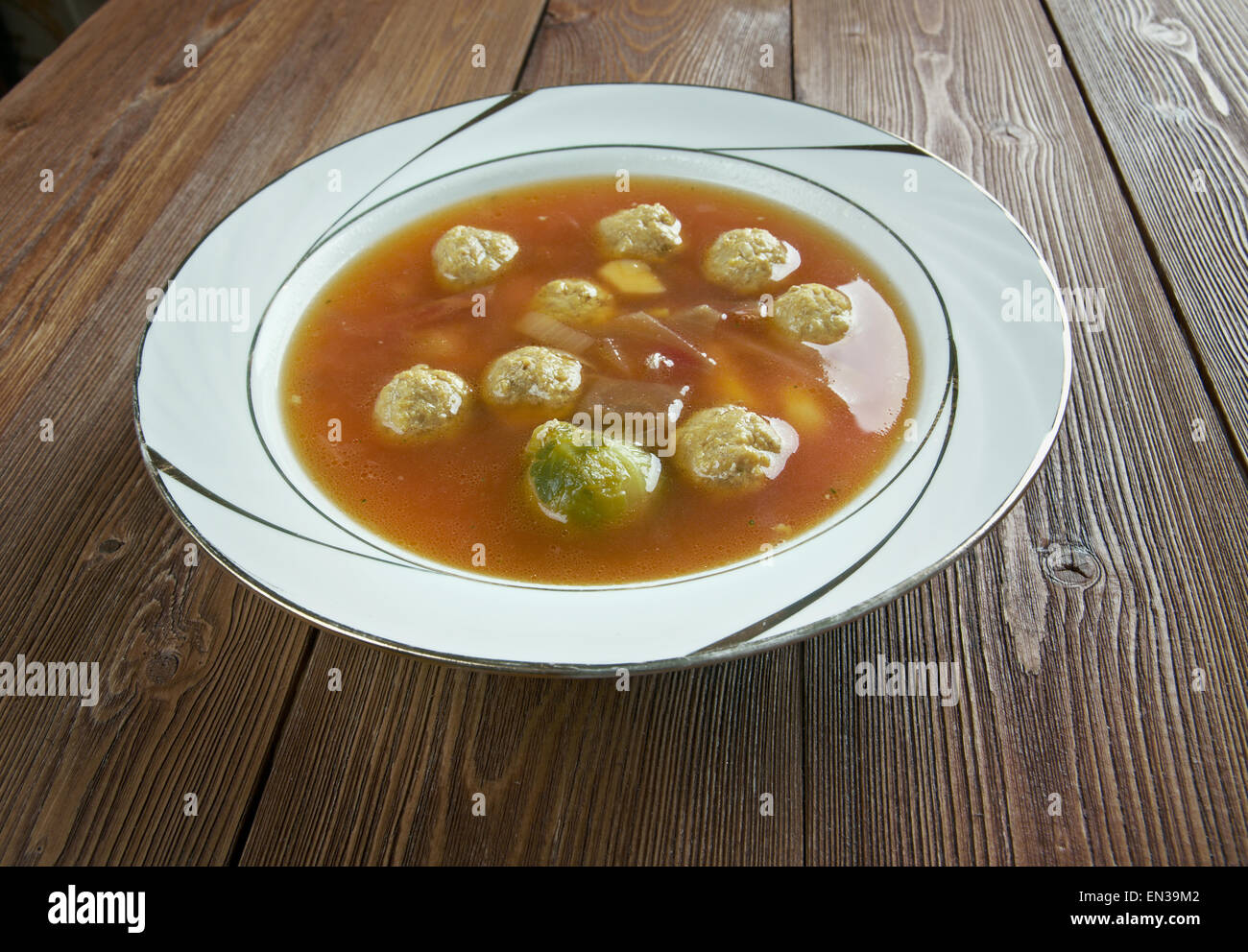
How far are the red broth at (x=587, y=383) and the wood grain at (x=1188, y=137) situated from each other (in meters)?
0.88

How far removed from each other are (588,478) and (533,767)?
24.4 inches

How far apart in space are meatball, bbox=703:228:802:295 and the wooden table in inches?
32.2

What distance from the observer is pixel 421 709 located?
1980 millimetres

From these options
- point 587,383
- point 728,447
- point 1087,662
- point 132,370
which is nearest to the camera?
point 1087,662

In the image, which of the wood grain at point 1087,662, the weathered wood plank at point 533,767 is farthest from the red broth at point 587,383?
the wood grain at point 1087,662

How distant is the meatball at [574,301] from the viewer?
2.84 metres

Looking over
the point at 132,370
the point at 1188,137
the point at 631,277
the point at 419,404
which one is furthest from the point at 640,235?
the point at 1188,137

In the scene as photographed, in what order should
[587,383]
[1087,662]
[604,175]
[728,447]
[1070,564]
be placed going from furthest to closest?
[604,175] < [587,383] < [728,447] < [1070,564] < [1087,662]

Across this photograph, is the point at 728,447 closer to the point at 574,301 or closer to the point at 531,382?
the point at 531,382

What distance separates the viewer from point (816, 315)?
9.00 feet

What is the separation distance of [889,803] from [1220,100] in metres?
3.15

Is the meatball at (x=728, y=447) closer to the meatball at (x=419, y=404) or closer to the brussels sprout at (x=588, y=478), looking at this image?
the brussels sprout at (x=588, y=478)

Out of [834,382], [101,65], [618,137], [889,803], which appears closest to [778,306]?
[834,382]

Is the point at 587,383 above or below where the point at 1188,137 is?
above
